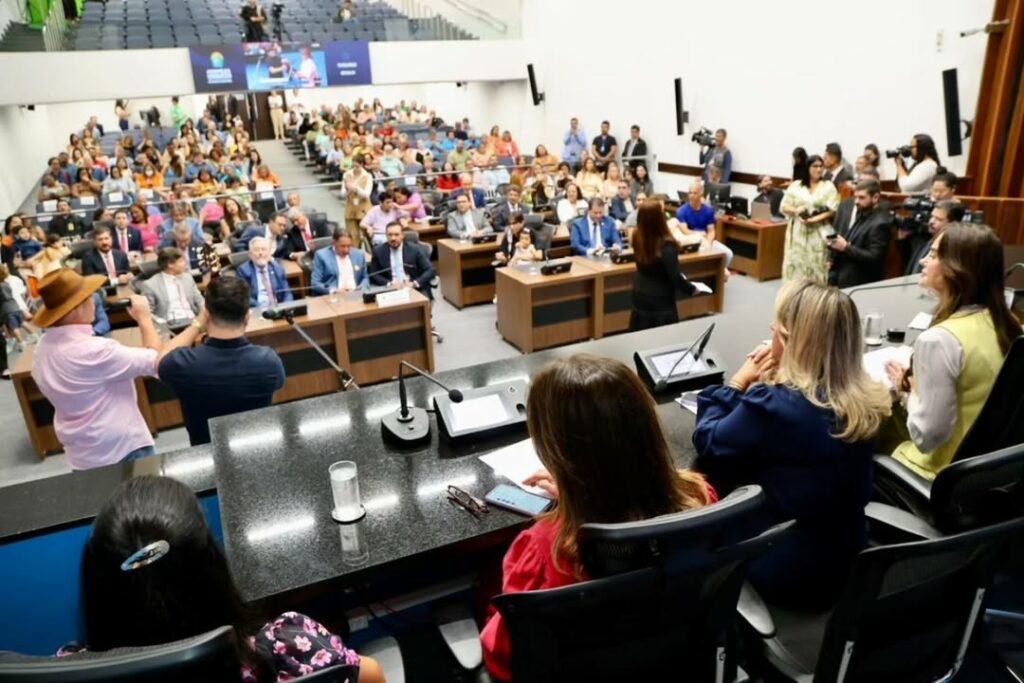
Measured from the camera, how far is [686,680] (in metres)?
1.30

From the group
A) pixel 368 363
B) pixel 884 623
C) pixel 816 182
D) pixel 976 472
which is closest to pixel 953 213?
pixel 816 182

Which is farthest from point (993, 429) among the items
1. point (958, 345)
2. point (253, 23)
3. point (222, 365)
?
point (253, 23)

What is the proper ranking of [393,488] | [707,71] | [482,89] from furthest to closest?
[482,89], [707,71], [393,488]

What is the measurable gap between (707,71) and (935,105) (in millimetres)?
3471

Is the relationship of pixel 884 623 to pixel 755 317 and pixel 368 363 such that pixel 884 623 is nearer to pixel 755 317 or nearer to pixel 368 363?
pixel 755 317

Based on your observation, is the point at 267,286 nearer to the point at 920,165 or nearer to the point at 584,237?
the point at 584,237

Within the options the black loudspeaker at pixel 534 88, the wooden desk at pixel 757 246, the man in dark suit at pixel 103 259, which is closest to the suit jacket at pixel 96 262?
the man in dark suit at pixel 103 259

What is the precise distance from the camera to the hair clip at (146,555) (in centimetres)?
95

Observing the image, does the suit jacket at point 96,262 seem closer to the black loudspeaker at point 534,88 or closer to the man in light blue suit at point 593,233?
the man in light blue suit at point 593,233

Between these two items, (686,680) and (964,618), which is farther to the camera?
(964,618)

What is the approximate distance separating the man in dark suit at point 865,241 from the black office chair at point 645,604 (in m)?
4.47

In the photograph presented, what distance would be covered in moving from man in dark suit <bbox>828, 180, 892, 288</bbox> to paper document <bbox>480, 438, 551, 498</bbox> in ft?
13.2

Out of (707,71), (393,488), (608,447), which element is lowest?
(393,488)

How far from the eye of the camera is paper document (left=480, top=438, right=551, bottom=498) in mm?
1817
